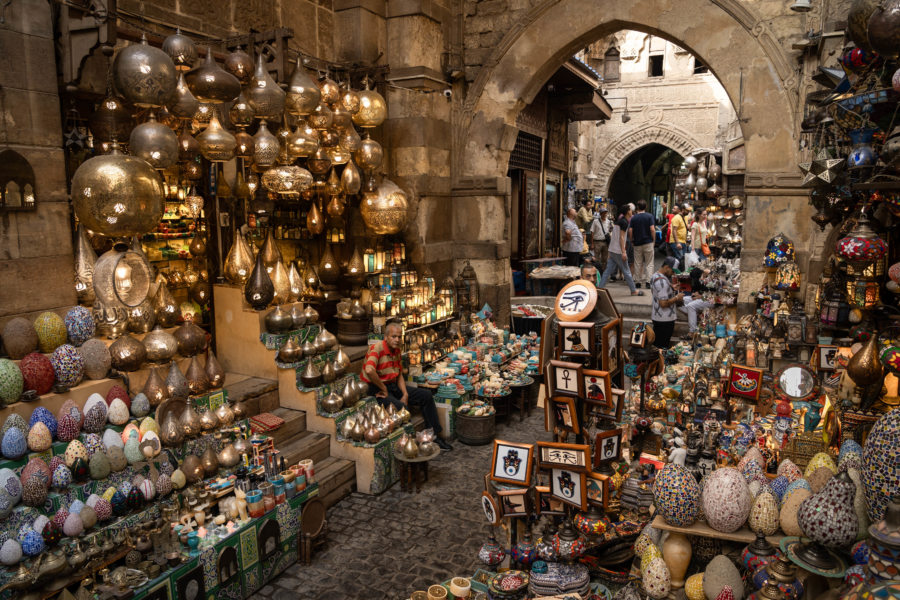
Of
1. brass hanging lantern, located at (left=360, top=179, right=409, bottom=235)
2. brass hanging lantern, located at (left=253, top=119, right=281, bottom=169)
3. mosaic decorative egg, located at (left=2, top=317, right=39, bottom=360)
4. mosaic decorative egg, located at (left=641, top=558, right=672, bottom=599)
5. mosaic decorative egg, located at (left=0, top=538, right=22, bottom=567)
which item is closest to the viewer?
mosaic decorative egg, located at (left=641, top=558, right=672, bottom=599)

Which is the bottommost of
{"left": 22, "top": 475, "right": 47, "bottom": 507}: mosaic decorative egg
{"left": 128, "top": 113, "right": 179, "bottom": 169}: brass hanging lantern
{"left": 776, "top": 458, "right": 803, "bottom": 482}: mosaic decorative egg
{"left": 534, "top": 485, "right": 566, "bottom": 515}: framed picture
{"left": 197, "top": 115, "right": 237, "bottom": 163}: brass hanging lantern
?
{"left": 534, "top": 485, "right": 566, "bottom": 515}: framed picture

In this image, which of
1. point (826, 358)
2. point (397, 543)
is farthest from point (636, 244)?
point (397, 543)

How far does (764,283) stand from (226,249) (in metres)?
5.97

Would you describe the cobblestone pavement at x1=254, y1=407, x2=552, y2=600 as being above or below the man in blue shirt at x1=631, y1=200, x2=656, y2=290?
below

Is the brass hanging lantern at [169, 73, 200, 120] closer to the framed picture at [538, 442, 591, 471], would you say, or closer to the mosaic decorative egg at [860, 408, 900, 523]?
the framed picture at [538, 442, 591, 471]

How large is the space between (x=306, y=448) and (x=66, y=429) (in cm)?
194

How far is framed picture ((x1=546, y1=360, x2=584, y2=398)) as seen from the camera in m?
2.87

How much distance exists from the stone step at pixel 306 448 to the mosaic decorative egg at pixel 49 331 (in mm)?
1853

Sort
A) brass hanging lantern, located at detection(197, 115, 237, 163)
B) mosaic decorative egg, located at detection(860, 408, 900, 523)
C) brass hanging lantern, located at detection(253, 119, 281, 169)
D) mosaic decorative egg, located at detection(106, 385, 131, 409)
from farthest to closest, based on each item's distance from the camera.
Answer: brass hanging lantern, located at detection(253, 119, 281, 169), brass hanging lantern, located at detection(197, 115, 237, 163), mosaic decorative egg, located at detection(106, 385, 131, 409), mosaic decorative egg, located at detection(860, 408, 900, 523)

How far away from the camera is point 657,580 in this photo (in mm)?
2561

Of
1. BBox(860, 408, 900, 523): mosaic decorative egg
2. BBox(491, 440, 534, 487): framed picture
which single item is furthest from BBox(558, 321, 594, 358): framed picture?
BBox(860, 408, 900, 523): mosaic decorative egg

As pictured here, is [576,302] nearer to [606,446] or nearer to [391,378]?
[606,446]

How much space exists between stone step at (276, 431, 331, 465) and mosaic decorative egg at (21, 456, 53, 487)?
1825 millimetres

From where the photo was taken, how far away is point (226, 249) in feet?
21.5
